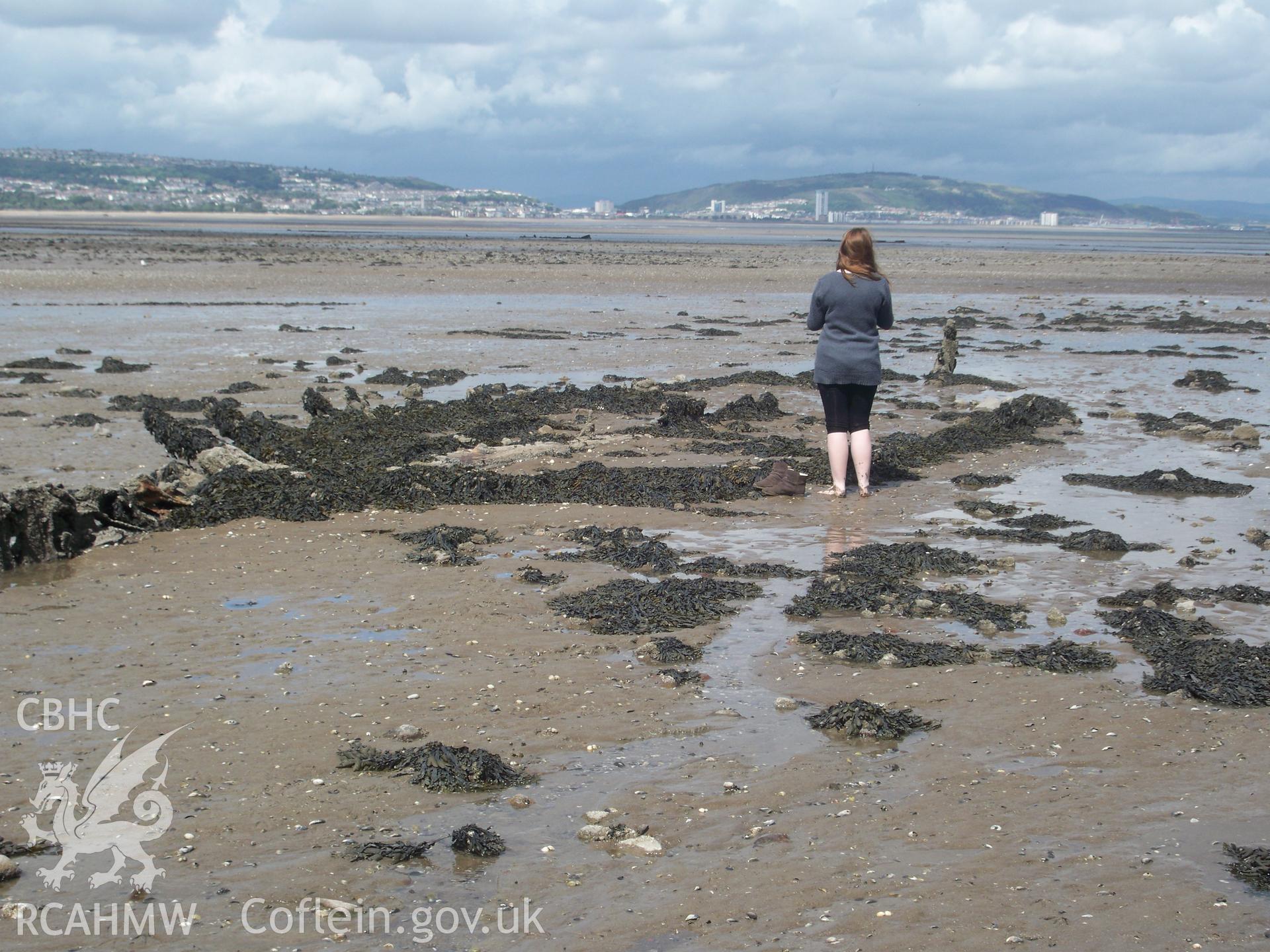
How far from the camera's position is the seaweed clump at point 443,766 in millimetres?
4434

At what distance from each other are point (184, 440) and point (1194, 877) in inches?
372

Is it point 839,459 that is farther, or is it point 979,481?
point 979,481

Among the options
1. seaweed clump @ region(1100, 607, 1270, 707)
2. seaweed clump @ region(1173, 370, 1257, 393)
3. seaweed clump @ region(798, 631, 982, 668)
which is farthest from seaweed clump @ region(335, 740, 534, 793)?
seaweed clump @ region(1173, 370, 1257, 393)

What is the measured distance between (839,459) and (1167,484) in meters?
2.78

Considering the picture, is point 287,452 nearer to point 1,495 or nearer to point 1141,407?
point 1,495

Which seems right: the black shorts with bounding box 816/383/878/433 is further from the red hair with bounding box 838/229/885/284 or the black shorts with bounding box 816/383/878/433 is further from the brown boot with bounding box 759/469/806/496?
the red hair with bounding box 838/229/885/284

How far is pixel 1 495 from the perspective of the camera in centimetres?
742

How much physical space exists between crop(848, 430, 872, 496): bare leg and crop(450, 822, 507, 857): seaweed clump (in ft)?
20.1

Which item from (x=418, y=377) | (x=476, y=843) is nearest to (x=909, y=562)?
(x=476, y=843)

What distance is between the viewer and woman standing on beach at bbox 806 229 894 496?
9211 millimetres

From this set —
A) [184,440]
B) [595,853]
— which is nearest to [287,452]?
[184,440]

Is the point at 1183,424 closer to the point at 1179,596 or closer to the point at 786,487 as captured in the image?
the point at 786,487

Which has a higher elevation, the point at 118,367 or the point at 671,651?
the point at 118,367

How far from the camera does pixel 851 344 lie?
932cm
